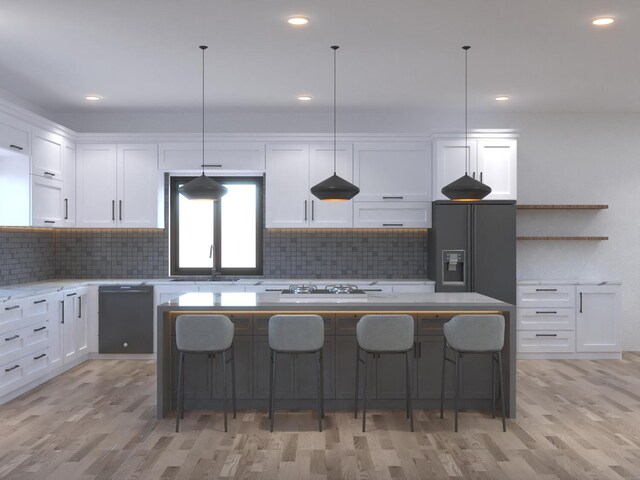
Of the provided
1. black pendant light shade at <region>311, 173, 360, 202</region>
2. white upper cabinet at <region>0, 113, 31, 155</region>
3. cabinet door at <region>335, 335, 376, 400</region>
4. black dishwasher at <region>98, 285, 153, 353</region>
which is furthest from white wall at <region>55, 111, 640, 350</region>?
cabinet door at <region>335, 335, 376, 400</region>

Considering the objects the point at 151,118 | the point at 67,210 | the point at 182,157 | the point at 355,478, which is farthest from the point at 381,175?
the point at 355,478

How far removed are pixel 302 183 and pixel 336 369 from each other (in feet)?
9.58

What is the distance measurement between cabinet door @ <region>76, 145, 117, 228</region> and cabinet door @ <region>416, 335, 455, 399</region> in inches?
164

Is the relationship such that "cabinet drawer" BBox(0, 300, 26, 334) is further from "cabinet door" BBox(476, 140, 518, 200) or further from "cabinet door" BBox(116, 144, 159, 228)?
"cabinet door" BBox(476, 140, 518, 200)

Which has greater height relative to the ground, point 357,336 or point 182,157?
point 182,157

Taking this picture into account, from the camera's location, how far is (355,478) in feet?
11.7

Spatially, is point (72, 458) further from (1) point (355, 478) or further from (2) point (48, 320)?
(2) point (48, 320)

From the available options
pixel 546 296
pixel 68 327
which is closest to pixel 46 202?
pixel 68 327

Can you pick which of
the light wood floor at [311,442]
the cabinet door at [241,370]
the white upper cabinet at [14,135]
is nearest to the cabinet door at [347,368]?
the light wood floor at [311,442]

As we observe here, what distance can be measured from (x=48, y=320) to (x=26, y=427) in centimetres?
166

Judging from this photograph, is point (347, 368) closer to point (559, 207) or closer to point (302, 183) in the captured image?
point (302, 183)

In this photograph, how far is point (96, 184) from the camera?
7281mm

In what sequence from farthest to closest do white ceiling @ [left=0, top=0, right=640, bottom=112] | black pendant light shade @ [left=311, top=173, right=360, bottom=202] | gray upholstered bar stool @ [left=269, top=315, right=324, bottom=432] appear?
1. black pendant light shade @ [left=311, top=173, right=360, bottom=202]
2. gray upholstered bar stool @ [left=269, top=315, right=324, bottom=432]
3. white ceiling @ [left=0, top=0, right=640, bottom=112]

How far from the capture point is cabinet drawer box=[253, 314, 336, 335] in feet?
16.1
